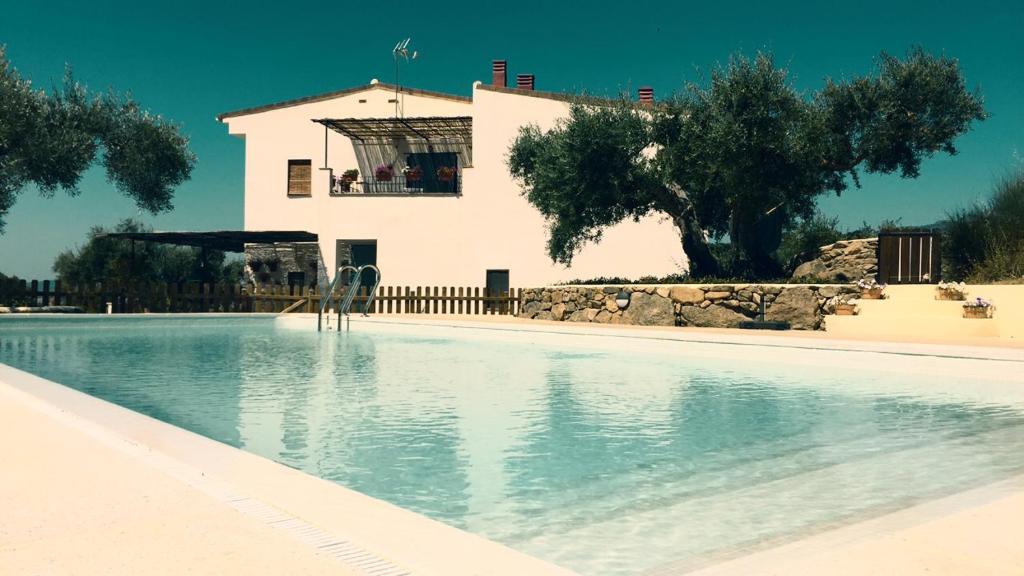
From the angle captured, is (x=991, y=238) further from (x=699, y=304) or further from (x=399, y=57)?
(x=399, y=57)

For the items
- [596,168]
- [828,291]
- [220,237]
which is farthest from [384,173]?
[828,291]

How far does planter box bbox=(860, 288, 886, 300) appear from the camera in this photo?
15.7 metres

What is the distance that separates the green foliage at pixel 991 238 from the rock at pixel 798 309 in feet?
10.4

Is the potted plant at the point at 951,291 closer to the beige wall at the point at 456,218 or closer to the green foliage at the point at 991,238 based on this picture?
the green foliage at the point at 991,238

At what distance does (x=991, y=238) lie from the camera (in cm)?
1645

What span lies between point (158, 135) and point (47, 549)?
86.1 ft

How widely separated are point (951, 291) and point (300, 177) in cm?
2170

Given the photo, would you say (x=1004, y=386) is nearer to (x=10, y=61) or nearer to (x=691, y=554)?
(x=691, y=554)

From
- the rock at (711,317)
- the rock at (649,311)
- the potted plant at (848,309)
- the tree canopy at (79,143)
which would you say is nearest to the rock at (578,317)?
the rock at (649,311)

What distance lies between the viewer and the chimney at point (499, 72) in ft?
94.3

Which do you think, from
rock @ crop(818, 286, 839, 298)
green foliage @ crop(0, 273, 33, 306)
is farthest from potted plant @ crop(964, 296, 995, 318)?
green foliage @ crop(0, 273, 33, 306)

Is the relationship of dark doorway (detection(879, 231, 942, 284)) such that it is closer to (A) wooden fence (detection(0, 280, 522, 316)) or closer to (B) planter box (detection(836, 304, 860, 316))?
(B) planter box (detection(836, 304, 860, 316))

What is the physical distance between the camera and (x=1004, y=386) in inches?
343

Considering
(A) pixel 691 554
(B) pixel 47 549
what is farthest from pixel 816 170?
(B) pixel 47 549
